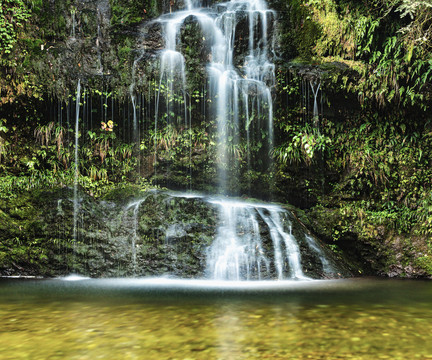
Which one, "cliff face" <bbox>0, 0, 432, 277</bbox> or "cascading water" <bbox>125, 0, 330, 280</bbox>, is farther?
"cliff face" <bbox>0, 0, 432, 277</bbox>

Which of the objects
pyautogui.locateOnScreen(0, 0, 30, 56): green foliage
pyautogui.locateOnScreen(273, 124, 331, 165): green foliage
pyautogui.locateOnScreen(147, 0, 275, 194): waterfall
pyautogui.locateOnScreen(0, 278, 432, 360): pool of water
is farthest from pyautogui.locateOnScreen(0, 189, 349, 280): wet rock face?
pyautogui.locateOnScreen(0, 0, 30, 56): green foliage

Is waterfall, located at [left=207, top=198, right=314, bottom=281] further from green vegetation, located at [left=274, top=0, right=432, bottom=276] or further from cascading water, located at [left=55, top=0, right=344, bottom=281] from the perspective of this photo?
green vegetation, located at [left=274, top=0, right=432, bottom=276]

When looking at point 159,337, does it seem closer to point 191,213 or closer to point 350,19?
point 191,213

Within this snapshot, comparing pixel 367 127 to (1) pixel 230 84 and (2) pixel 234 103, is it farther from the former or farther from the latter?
(1) pixel 230 84

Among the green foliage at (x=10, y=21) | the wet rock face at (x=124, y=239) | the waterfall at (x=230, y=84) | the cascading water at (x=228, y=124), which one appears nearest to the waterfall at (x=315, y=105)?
the cascading water at (x=228, y=124)

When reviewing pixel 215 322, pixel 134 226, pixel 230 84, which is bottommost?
pixel 215 322

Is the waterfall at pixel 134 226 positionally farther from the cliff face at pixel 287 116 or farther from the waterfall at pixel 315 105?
the waterfall at pixel 315 105

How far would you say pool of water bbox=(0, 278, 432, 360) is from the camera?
2805 millimetres

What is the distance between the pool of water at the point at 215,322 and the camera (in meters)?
2.80

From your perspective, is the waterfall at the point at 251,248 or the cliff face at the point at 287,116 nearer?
the waterfall at the point at 251,248

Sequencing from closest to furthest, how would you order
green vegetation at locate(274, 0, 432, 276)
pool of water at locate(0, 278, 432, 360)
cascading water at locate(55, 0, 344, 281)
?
pool of water at locate(0, 278, 432, 360)
cascading water at locate(55, 0, 344, 281)
green vegetation at locate(274, 0, 432, 276)

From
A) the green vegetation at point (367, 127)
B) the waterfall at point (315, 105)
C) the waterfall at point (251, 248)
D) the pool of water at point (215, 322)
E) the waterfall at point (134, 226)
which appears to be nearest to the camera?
the pool of water at point (215, 322)

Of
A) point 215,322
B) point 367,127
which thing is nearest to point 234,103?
point 367,127

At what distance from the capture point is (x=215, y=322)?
365 centimetres
